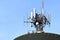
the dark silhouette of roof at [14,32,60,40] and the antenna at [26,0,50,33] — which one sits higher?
the antenna at [26,0,50,33]

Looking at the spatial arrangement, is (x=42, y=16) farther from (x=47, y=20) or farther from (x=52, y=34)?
(x=52, y=34)

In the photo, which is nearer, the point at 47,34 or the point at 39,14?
the point at 47,34

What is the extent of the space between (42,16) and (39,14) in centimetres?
76

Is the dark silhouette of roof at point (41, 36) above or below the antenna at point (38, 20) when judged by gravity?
below

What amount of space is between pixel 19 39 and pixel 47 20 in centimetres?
546

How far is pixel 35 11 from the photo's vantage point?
4119cm

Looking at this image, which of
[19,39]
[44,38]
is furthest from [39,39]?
[19,39]

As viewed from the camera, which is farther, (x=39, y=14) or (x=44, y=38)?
(x=39, y=14)

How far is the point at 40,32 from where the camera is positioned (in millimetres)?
39750

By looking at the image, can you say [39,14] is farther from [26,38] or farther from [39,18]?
[26,38]

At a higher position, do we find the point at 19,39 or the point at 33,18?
the point at 33,18

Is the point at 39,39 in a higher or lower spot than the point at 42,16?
lower

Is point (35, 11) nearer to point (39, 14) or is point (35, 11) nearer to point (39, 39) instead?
point (39, 14)

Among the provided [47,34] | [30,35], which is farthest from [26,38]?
[47,34]
